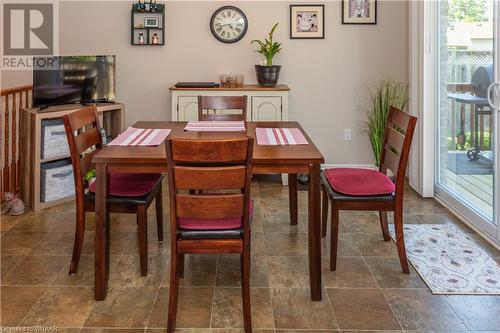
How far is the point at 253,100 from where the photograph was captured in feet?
15.4

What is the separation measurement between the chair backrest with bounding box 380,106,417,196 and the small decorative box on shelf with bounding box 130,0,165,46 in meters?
2.93

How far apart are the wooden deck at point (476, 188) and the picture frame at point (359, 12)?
191 centimetres

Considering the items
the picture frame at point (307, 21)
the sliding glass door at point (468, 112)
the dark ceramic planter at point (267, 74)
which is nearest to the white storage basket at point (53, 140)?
the dark ceramic planter at point (267, 74)

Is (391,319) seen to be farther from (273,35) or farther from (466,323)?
(273,35)

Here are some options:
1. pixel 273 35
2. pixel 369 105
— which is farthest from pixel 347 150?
pixel 273 35

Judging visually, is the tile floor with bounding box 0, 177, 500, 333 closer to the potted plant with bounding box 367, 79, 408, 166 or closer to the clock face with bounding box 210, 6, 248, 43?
the potted plant with bounding box 367, 79, 408, 166

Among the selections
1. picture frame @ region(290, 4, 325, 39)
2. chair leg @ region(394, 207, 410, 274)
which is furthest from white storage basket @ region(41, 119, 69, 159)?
chair leg @ region(394, 207, 410, 274)

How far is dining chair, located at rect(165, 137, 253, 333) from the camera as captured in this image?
76.2 inches

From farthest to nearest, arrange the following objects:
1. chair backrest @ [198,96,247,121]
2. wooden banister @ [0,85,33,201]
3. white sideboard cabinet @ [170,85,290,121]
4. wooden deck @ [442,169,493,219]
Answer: white sideboard cabinet @ [170,85,290,121] → wooden banister @ [0,85,33,201] → chair backrest @ [198,96,247,121] → wooden deck @ [442,169,493,219]

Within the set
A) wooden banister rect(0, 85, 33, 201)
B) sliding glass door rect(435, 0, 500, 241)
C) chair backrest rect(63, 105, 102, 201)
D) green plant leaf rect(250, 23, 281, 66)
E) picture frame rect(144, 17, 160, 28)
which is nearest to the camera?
chair backrest rect(63, 105, 102, 201)

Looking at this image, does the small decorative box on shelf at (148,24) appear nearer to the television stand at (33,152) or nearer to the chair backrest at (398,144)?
the television stand at (33,152)

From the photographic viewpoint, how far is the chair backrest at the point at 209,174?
1929 mm

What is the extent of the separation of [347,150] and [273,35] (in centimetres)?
146

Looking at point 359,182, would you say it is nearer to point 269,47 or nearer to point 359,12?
point 269,47
